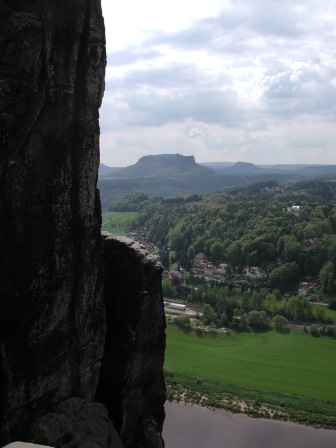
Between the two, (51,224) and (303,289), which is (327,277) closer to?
(303,289)

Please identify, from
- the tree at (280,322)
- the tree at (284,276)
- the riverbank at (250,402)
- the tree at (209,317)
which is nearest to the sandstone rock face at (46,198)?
the riverbank at (250,402)

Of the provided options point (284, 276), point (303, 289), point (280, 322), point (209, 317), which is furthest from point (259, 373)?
point (284, 276)

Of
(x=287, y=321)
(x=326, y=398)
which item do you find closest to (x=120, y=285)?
(x=326, y=398)

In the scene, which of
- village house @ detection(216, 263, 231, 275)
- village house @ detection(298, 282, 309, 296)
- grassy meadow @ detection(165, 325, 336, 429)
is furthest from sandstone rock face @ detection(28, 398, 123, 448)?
village house @ detection(216, 263, 231, 275)

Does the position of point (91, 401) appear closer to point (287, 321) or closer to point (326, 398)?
point (326, 398)

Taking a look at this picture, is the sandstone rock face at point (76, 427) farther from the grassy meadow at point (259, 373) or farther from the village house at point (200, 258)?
the village house at point (200, 258)
